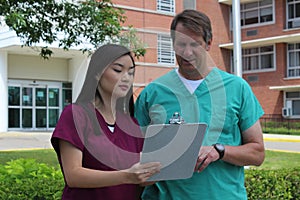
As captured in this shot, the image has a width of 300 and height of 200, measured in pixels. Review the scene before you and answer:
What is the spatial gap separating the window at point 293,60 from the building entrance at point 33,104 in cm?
1306

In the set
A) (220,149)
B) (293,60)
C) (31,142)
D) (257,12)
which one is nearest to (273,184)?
(220,149)

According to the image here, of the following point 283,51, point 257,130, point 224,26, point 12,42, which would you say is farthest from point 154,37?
point 224,26

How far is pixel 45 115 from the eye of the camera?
82.4 ft

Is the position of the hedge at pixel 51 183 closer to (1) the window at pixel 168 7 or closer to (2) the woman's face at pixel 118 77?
(1) the window at pixel 168 7

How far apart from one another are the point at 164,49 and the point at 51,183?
2645mm

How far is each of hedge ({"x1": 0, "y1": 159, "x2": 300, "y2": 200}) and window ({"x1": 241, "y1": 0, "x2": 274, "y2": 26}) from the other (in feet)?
78.4

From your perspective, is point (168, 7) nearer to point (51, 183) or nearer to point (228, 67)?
point (51, 183)

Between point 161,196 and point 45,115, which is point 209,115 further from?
point 45,115

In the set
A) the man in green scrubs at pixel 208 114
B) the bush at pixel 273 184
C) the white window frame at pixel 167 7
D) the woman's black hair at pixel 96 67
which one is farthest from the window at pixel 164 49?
the bush at pixel 273 184

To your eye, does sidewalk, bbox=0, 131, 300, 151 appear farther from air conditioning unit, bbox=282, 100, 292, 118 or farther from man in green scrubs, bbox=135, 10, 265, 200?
man in green scrubs, bbox=135, 10, 265, 200

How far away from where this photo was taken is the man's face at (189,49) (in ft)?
7.27

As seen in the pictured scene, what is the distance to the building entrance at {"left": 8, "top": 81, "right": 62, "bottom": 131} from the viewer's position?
2394cm

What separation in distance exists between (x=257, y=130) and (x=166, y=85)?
50 centimetres

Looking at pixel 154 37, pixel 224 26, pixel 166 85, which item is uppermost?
pixel 224 26
